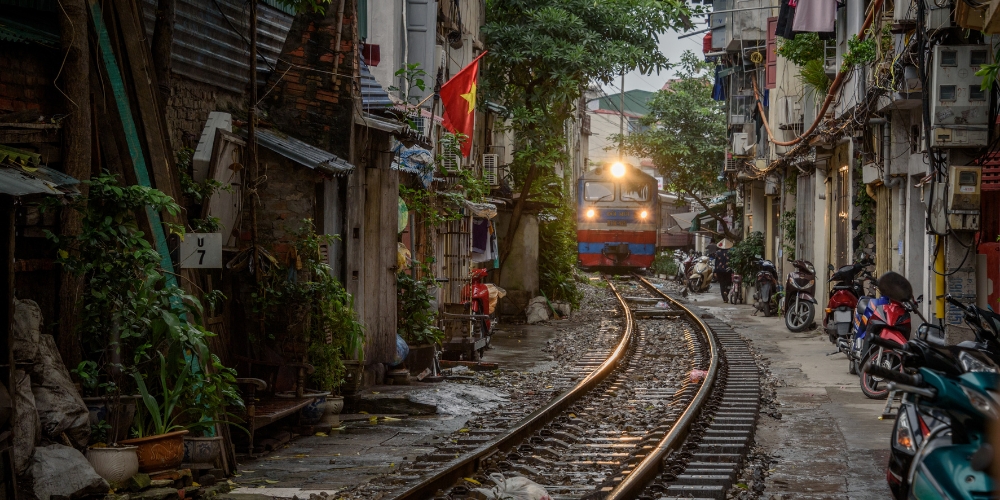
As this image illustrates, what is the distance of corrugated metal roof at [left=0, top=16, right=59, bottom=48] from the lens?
23.1ft

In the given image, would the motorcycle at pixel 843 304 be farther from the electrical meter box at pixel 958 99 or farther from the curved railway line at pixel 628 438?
the electrical meter box at pixel 958 99

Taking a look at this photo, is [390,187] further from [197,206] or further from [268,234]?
[197,206]

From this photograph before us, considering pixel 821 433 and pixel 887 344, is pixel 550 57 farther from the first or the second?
pixel 887 344

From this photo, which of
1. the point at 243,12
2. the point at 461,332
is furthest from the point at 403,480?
the point at 461,332

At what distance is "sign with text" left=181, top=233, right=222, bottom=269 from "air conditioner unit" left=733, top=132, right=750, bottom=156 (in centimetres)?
2468

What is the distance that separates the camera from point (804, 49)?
22.5 m

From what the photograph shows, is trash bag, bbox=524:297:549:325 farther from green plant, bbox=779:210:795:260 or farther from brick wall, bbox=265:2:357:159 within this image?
brick wall, bbox=265:2:357:159

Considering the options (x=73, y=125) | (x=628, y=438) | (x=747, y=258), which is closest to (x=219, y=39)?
(x=73, y=125)

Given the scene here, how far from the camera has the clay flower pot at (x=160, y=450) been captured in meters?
6.97

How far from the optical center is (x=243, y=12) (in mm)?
11188

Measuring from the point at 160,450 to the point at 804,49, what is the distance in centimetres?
1837

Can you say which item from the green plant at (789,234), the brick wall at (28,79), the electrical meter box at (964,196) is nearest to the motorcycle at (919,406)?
the brick wall at (28,79)

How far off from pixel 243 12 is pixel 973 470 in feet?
28.6

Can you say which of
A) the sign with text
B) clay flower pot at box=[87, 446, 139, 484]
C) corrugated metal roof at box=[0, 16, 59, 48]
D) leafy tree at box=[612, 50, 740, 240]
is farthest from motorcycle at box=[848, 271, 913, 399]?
leafy tree at box=[612, 50, 740, 240]
